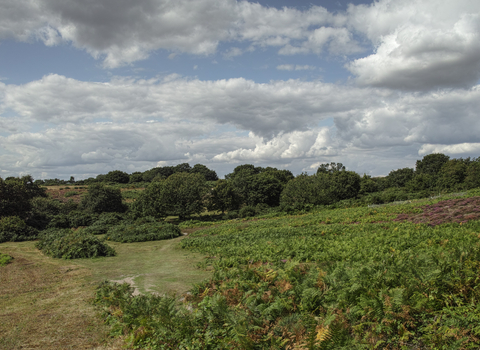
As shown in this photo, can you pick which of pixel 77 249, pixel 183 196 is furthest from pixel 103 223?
pixel 77 249

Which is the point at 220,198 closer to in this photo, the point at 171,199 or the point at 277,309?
the point at 171,199

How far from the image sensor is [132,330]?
21.1 ft

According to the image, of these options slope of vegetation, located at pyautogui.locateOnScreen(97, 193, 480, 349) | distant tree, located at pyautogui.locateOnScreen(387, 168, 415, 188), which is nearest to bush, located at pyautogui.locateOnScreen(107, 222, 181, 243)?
slope of vegetation, located at pyautogui.locateOnScreen(97, 193, 480, 349)

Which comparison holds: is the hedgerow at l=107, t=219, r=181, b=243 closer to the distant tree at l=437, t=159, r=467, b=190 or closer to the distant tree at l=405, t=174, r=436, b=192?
the distant tree at l=437, t=159, r=467, b=190

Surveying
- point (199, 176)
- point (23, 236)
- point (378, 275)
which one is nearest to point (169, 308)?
point (378, 275)

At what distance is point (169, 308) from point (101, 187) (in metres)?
42.1

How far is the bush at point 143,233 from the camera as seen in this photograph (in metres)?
24.6

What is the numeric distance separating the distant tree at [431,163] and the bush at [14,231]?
9892cm

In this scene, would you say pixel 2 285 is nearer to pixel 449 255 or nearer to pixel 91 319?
pixel 91 319

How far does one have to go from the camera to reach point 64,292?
968cm

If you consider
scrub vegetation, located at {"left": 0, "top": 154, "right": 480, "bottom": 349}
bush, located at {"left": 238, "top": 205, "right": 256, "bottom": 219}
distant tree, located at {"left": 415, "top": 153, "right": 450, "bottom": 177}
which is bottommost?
bush, located at {"left": 238, "top": 205, "right": 256, "bottom": 219}

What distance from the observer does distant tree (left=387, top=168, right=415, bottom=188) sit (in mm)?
89000

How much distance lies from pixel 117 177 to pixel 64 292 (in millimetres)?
96243

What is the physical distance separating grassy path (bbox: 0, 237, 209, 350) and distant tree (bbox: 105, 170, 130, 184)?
287ft
